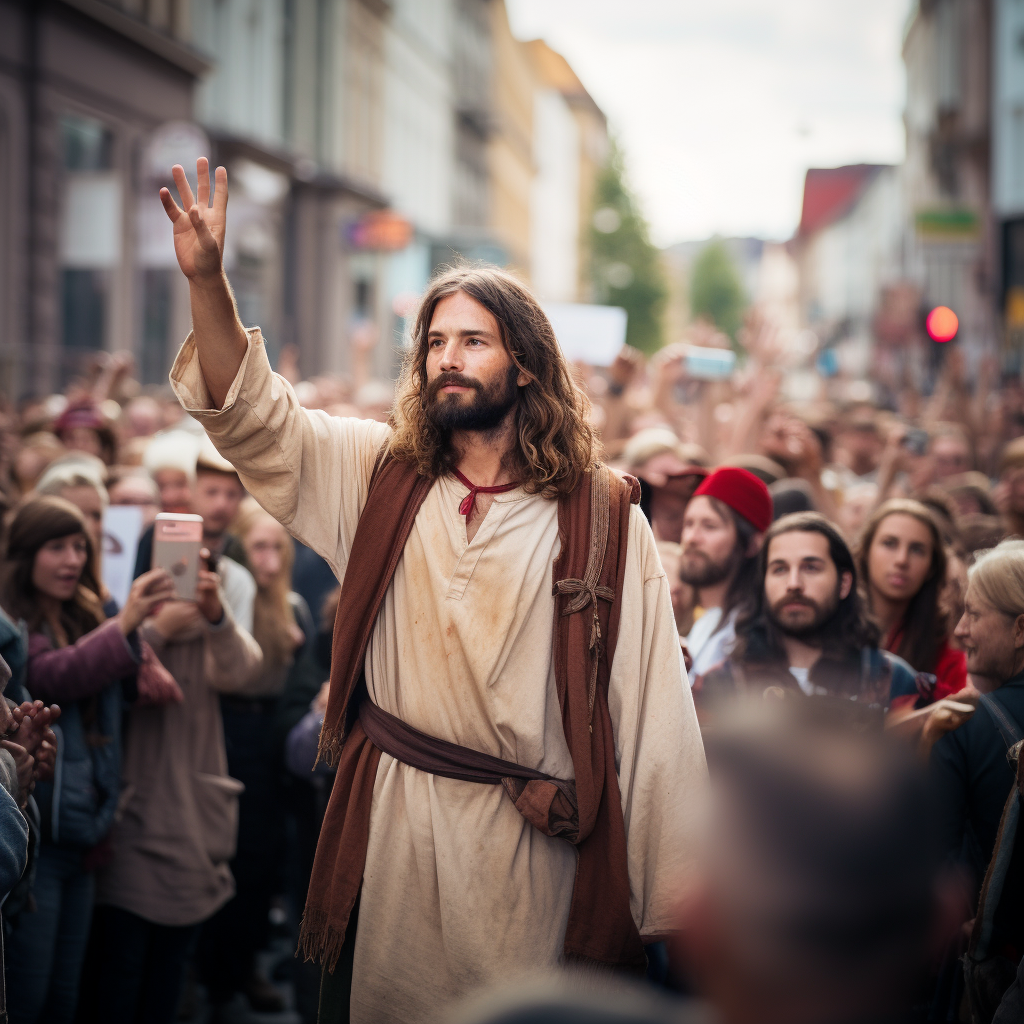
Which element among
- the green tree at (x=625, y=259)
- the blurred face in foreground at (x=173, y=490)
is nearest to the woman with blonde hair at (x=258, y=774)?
the blurred face in foreground at (x=173, y=490)

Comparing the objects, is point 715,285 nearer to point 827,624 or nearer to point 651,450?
point 651,450

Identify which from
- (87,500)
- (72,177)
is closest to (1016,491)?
(87,500)

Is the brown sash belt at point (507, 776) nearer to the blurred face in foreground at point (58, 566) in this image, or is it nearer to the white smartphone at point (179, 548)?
the white smartphone at point (179, 548)

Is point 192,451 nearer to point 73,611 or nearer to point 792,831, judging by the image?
point 73,611

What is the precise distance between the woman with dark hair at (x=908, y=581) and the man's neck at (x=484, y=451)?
2.23 metres

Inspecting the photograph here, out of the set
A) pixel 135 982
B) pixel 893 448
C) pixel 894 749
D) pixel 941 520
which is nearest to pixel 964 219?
pixel 893 448

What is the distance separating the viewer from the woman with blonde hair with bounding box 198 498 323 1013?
16.3 feet

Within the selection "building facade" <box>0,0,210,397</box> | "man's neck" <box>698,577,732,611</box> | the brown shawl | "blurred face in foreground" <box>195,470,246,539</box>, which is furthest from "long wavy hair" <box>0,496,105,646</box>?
"building facade" <box>0,0,210,397</box>

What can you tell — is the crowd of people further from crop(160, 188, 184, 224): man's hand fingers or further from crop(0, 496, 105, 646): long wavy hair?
crop(160, 188, 184, 224): man's hand fingers

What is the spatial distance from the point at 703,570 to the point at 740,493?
33 centimetres

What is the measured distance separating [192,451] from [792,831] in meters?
5.68

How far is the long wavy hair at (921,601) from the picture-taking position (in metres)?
4.64

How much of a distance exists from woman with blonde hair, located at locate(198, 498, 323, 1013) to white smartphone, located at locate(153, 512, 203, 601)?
0.98 m

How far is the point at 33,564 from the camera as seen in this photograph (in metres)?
3.96
